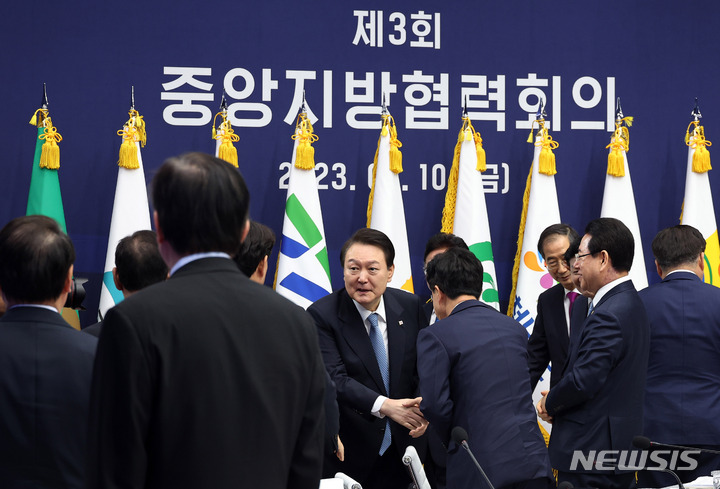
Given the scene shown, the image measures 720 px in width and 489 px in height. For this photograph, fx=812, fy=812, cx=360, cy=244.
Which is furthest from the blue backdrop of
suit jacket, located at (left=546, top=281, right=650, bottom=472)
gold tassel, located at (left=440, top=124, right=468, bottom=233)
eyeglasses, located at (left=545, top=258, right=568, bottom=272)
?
suit jacket, located at (left=546, top=281, right=650, bottom=472)

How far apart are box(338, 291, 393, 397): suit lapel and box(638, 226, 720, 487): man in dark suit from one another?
116 cm

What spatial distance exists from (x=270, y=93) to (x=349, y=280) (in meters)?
1.68

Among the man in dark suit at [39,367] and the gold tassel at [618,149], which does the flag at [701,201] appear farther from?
the man in dark suit at [39,367]

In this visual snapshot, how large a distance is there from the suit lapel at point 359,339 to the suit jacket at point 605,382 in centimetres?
69

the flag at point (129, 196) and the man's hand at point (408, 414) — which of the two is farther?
the flag at point (129, 196)

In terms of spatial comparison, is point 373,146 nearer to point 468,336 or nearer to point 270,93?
point 270,93

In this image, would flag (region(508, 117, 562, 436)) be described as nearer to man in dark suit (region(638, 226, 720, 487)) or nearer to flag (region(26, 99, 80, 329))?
man in dark suit (region(638, 226, 720, 487))

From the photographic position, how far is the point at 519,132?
188 inches

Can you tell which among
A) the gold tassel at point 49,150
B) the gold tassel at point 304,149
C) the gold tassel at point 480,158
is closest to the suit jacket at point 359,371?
the gold tassel at point 304,149

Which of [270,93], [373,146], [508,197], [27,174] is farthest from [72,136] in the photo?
[508,197]

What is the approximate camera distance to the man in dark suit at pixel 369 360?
3254mm

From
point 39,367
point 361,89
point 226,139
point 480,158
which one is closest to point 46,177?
point 226,139

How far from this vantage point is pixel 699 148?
461cm

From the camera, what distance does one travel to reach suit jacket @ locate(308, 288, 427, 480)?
10.7 ft
